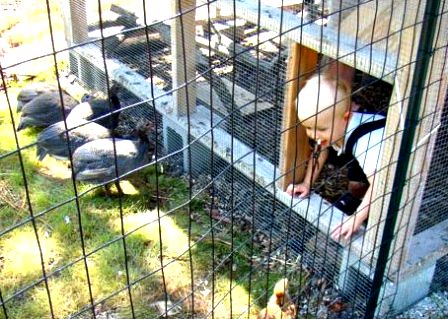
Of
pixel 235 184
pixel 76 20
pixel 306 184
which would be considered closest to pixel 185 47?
pixel 235 184

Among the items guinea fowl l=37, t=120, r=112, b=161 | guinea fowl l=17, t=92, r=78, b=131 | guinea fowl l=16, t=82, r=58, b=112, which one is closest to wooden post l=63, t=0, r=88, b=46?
guinea fowl l=16, t=82, r=58, b=112

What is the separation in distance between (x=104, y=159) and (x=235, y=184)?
75 centimetres

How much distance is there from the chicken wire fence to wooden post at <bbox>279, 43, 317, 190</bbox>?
A: 13mm

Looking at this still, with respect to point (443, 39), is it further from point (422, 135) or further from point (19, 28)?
point (19, 28)

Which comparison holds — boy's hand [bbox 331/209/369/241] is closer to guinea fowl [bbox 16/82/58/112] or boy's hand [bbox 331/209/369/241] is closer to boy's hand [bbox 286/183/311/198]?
boy's hand [bbox 286/183/311/198]

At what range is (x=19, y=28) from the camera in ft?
17.8

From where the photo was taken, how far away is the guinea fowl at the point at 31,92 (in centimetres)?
434

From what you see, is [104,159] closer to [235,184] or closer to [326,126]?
[235,184]

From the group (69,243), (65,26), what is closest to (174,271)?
(69,243)

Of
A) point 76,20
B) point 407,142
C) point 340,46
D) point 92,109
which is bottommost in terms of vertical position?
point 92,109

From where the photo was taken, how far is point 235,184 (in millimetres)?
3354

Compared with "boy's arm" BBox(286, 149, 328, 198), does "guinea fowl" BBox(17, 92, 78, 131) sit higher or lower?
lower

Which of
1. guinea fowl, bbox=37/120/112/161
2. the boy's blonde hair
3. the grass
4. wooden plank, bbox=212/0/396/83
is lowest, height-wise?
the grass

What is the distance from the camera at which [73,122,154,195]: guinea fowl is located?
3455mm
